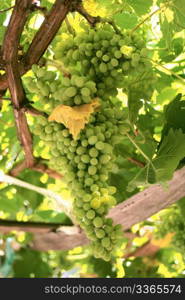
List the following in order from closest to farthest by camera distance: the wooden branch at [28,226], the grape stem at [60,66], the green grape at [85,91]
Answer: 1. the green grape at [85,91]
2. the grape stem at [60,66]
3. the wooden branch at [28,226]

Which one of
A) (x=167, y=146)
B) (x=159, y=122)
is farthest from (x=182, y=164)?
(x=159, y=122)

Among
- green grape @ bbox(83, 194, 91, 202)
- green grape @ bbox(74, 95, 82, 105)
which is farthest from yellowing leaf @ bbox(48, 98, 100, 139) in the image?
green grape @ bbox(83, 194, 91, 202)

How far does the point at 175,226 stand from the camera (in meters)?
1.82

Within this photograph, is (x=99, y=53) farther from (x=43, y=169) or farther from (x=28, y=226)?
(x=28, y=226)

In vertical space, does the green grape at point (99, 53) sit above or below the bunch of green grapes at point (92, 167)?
above

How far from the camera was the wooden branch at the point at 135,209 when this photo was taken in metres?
1.45

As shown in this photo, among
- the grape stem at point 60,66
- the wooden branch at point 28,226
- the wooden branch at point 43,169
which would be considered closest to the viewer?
the grape stem at point 60,66

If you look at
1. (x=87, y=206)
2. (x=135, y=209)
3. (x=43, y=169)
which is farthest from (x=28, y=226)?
(x=87, y=206)

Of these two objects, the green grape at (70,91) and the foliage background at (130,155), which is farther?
the foliage background at (130,155)

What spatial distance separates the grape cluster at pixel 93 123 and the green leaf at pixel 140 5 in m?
A: 0.15

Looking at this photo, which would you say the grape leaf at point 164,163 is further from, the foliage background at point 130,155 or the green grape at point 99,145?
the green grape at point 99,145

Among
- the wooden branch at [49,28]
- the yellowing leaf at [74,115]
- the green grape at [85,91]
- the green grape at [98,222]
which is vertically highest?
the wooden branch at [49,28]

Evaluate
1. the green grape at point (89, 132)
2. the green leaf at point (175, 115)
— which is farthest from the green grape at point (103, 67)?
the green leaf at point (175, 115)

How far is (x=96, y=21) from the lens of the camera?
3.37 feet
